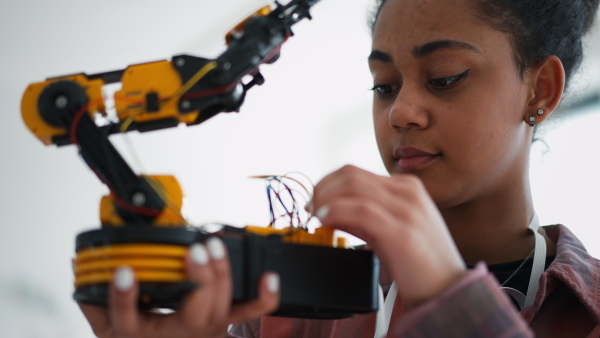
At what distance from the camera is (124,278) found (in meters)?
0.57

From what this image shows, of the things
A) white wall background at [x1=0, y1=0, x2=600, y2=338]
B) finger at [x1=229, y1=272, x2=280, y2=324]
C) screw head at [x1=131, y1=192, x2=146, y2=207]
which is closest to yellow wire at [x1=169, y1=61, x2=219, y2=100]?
screw head at [x1=131, y1=192, x2=146, y2=207]

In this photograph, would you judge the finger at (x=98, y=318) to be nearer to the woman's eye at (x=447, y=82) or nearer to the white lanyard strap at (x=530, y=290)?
the white lanyard strap at (x=530, y=290)

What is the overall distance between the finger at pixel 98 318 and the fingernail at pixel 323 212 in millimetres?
285

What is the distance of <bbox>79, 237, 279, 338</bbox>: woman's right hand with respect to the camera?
586 millimetres

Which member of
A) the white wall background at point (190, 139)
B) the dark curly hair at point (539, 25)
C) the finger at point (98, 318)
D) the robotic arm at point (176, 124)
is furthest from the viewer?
the white wall background at point (190, 139)

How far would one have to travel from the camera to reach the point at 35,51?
184cm

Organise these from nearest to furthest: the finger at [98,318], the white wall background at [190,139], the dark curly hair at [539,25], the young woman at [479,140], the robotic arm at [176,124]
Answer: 1. the robotic arm at [176,124]
2. the finger at [98,318]
3. the young woman at [479,140]
4. the dark curly hair at [539,25]
5. the white wall background at [190,139]

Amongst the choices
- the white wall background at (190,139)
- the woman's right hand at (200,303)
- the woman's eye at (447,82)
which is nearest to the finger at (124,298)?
the woman's right hand at (200,303)

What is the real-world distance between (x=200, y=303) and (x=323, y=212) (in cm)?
17

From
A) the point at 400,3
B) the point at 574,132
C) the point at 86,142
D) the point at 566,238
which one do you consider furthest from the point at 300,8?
the point at 574,132

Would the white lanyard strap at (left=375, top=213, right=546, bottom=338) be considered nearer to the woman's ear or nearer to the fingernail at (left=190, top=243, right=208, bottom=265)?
the woman's ear

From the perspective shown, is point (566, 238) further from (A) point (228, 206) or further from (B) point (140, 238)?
(A) point (228, 206)

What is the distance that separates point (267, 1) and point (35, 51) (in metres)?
0.80

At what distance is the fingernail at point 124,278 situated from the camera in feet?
1.86
